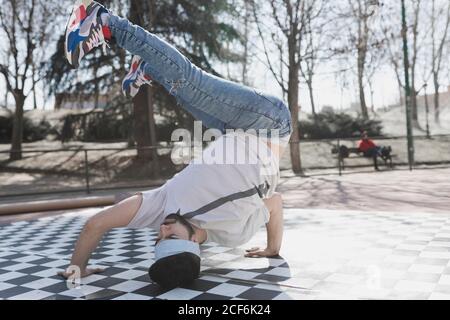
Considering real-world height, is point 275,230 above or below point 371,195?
above

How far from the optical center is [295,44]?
13344 mm

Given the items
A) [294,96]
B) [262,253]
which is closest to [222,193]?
[262,253]

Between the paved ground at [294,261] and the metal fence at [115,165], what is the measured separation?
610 cm

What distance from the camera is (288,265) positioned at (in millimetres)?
3100

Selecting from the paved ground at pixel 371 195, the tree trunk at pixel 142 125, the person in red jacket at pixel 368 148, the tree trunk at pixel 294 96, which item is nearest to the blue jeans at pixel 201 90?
the paved ground at pixel 371 195

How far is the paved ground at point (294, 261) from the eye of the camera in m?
2.53

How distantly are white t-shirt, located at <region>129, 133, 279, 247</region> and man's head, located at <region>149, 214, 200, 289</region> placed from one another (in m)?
0.11

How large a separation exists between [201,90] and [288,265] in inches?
54.9

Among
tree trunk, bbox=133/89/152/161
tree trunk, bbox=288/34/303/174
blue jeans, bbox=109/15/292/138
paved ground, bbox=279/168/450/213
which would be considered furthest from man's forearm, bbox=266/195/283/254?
tree trunk, bbox=133/89/152/161

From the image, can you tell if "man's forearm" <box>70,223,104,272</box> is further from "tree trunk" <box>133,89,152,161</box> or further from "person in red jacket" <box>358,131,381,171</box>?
"person in red jacket" <box>358,131,381,171</box>

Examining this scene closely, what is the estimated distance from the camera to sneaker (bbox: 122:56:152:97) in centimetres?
294

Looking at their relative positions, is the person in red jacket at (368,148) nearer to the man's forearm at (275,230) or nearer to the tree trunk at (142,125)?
the tree trunk at (142,125)

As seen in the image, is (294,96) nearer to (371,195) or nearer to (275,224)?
(371,195)

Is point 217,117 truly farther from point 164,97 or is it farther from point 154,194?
point 164,97
